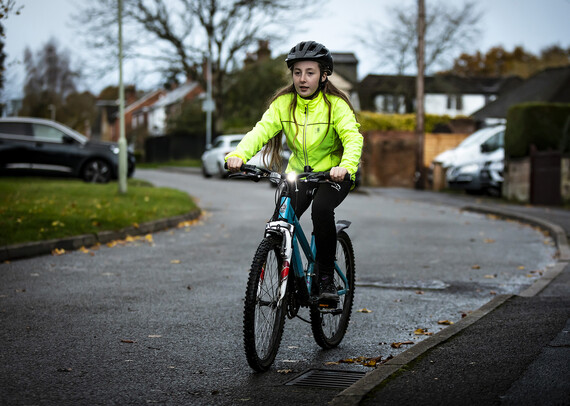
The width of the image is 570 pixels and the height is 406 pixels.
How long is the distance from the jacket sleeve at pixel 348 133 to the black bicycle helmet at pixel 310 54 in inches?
10.6

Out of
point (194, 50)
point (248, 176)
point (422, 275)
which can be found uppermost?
point (194, 50)

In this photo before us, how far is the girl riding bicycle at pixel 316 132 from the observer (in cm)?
488

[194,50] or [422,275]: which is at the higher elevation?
[194,50]

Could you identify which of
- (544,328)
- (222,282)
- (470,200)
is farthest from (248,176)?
(470,200)

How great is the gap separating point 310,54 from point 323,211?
3.09ft

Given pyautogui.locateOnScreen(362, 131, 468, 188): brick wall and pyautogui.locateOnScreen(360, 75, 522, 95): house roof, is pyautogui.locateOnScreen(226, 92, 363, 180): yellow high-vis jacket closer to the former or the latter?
pyautogui.locateOnScreen(362, 131, 468, 188): brick wall

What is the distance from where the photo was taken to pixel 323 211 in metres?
4.98

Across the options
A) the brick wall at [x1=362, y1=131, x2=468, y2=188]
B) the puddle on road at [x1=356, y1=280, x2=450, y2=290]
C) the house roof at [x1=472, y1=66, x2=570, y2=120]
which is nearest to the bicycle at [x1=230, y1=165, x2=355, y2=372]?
the puddle on road at [x1=356, y1=280, x2=450, y2=290]

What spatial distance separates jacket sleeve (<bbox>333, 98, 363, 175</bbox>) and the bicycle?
18 cm

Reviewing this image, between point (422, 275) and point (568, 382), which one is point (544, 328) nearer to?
point (568, 382)

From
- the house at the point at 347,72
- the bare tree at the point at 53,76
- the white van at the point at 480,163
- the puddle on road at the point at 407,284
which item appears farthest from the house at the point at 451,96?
the puddle on road at the point at 407,284

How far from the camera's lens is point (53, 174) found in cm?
2127

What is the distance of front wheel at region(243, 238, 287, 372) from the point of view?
4422 millimetres

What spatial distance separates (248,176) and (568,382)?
2.01m
